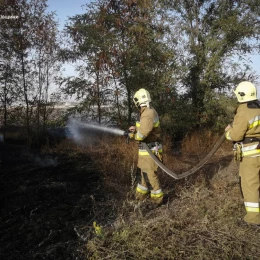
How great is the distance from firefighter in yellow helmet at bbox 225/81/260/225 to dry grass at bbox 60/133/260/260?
0.31 m

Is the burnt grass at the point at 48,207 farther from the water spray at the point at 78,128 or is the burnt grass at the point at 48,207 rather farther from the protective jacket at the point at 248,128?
the water spray at the point at 78,128

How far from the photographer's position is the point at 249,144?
3533mm

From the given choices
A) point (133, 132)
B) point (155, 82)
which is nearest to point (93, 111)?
point (155, 82)

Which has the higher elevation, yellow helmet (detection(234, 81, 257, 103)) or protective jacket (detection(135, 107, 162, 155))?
yellow helmet (detection(234, 81, 257, 103))

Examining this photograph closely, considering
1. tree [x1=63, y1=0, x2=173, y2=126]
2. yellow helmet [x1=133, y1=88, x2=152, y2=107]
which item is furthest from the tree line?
yellow helmet [x1=133, y1=88, x2=152, y2=107]

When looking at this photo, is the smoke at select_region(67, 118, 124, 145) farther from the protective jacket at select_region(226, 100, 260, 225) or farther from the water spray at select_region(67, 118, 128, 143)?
the protective jacket at select_region(226, 100, 260, 225)

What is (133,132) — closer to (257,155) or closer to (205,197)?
(205,197)

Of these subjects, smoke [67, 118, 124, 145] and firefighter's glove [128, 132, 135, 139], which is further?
smoke [67, 118, 124, 145]

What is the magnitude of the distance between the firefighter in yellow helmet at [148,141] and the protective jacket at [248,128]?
120cm

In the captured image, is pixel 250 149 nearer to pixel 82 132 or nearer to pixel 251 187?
pixel 251 187

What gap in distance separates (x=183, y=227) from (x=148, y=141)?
1.47m

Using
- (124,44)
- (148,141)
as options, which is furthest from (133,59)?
(148,141)

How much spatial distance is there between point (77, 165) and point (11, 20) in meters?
5.35

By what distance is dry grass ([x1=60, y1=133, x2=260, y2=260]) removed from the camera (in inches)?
111
